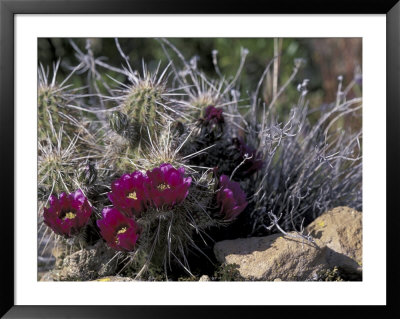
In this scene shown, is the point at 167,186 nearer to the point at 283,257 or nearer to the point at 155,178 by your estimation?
the point at 155,178

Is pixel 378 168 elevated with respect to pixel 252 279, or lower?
elevated

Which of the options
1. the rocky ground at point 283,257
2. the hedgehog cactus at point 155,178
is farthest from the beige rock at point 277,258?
the hedgehog cactus at point 155,178

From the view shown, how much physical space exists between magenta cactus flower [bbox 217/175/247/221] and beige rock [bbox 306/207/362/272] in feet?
1.29

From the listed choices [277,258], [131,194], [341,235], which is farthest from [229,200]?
[341,235]

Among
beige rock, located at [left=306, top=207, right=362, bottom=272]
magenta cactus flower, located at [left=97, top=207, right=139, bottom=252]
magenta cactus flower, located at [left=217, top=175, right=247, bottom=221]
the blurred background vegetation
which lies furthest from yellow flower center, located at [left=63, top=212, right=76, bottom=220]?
the blurred background vegetation

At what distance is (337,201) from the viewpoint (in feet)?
8.95

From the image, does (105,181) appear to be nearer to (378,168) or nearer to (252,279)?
(252,279)

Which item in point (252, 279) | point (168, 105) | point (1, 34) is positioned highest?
point (1, 34)

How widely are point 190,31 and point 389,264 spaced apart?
3.77ft

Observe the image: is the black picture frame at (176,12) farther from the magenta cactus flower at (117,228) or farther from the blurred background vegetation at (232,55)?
the blurred background vegetation at (232,55)

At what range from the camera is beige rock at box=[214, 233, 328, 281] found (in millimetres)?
2098

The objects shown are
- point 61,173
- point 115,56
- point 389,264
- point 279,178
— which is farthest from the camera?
point 115,56

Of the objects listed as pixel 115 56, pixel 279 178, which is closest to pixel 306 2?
pixel 279 178

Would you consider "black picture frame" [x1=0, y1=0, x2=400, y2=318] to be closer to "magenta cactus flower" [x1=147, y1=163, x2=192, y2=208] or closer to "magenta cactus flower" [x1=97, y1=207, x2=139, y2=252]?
"magenta cactus flower" [x1=97, y1=207, x2=139, y2=252]
